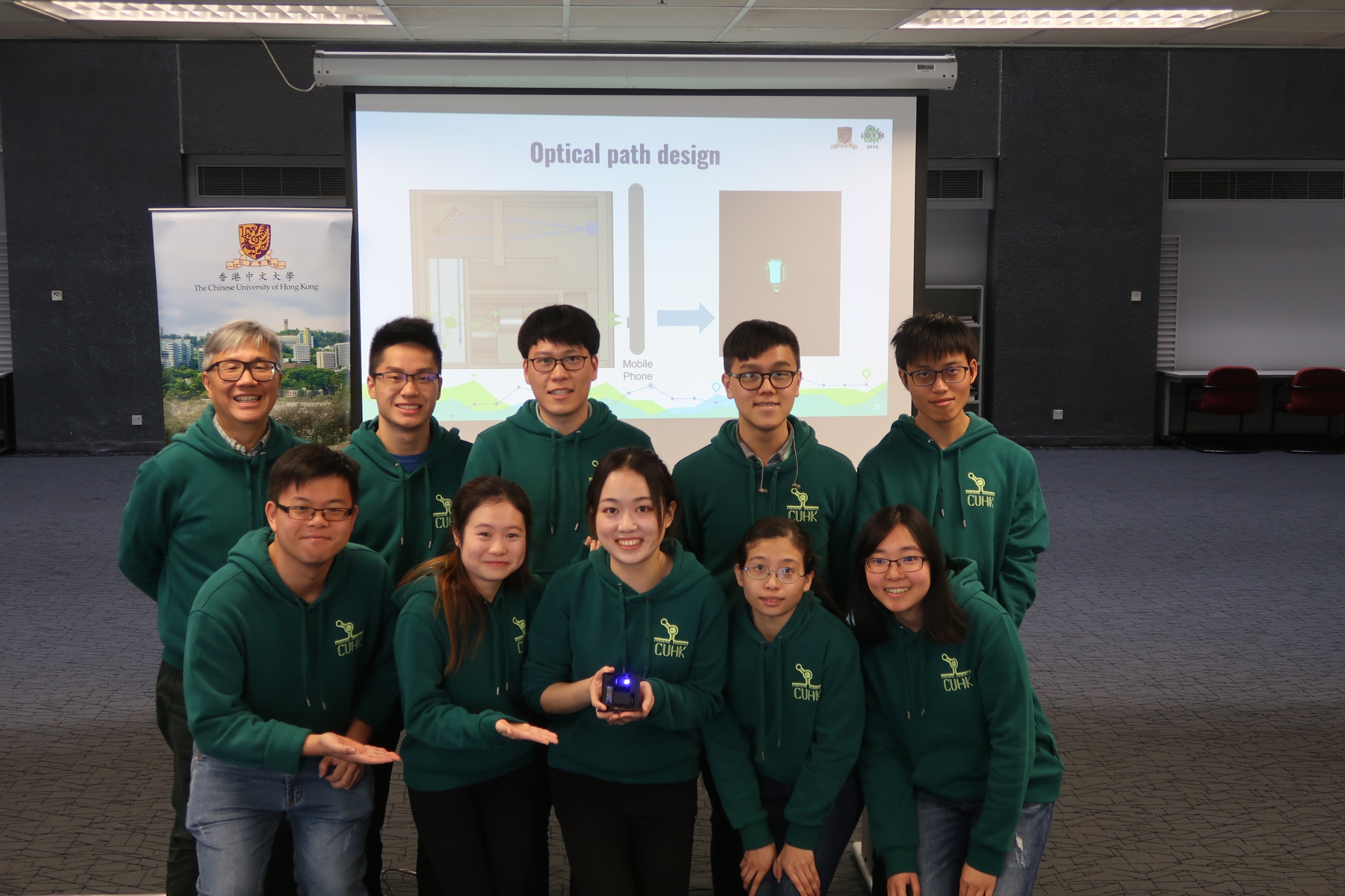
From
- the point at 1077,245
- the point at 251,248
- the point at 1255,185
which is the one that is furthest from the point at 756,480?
the point at 1255,185

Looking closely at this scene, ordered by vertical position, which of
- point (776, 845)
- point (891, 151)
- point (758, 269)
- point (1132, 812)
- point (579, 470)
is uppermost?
point (891, 151)

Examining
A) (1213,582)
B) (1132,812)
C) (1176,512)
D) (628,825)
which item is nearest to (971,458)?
(628,825)

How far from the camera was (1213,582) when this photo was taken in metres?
5.36

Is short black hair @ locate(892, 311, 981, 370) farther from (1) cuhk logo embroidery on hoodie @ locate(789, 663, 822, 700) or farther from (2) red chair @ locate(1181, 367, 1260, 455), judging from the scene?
(2) red chair @ locate(1181, 367, 1260, 455)

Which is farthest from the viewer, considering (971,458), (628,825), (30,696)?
(30,696)

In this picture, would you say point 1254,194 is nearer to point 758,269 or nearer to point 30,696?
point 758,269

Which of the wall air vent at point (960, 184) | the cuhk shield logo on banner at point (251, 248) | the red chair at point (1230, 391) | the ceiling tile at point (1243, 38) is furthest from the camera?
the wall air vent at point (960, 184)

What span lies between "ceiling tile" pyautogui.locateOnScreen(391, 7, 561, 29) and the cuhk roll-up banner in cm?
333

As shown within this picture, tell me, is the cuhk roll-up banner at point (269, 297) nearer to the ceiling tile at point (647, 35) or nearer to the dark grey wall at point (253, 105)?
the ceiling tile at point (647, 35)

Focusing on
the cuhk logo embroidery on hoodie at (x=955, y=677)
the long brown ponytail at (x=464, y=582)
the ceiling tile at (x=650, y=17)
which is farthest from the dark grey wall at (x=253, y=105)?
the cuhk logo embroidery on hoodie at (x=955, y=677)

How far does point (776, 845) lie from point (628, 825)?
1.01ft

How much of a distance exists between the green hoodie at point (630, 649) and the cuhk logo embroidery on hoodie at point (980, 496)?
0.63 metres

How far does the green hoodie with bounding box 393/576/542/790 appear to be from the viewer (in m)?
1.86

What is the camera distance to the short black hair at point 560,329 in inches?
86.7
